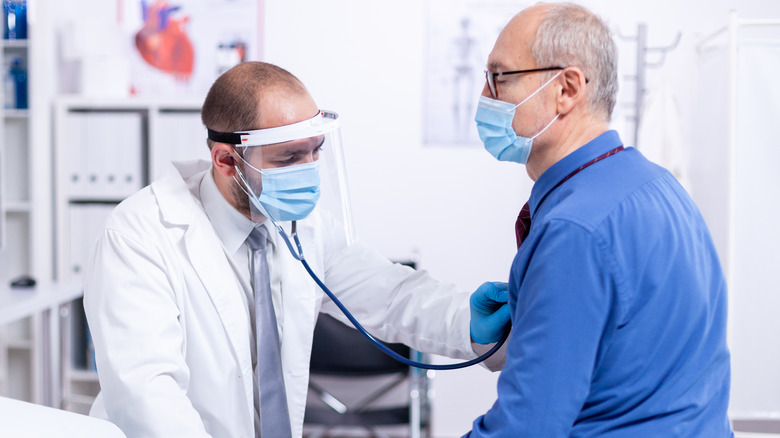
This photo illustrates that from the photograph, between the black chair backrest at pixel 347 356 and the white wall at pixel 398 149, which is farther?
the white wall at pixel 398 149

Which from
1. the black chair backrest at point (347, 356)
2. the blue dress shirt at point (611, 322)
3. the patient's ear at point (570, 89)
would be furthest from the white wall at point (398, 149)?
the blue dress shirt at point (611, 322)

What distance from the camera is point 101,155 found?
2.89 meters

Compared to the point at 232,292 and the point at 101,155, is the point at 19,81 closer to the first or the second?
the point at 101,155

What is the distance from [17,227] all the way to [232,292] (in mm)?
2160

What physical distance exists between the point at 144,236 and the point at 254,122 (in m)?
0.29

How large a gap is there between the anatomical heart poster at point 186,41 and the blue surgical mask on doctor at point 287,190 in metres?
1.93

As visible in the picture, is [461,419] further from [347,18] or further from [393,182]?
[347,18]

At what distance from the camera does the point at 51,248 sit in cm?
301

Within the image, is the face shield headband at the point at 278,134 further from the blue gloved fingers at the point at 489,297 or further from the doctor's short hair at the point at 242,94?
the blue gloved fingers at the point at 489,297

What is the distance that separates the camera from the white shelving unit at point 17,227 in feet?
9.56

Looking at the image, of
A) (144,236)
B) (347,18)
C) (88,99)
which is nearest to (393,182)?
(347,18)

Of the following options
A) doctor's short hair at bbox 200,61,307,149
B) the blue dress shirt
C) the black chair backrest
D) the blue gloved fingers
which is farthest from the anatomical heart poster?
the blue dress shirt

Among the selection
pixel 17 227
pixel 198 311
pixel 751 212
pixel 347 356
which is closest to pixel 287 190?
pixel 198 311

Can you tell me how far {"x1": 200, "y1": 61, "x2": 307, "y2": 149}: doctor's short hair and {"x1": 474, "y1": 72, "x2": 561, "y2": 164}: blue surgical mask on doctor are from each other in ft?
1.23
